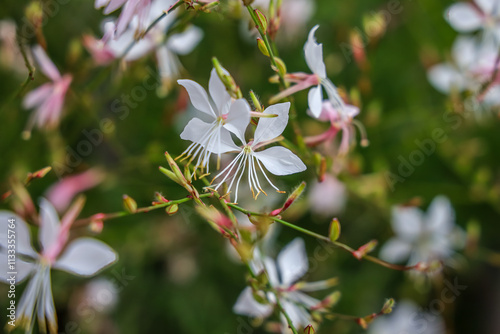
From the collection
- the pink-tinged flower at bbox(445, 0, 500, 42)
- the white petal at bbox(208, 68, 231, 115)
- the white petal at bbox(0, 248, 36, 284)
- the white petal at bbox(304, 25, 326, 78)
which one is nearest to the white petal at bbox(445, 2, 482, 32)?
the pink-tinged flower at bbox(445, 0, 500, 42)

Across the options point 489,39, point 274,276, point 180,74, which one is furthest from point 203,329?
point 489,39

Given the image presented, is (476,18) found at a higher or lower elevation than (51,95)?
lower

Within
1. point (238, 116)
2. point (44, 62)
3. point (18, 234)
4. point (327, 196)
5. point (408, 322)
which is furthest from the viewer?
point (408, 322)

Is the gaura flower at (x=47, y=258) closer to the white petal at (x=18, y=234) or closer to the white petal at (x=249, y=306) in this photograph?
the white petal at (x=18, y=234)

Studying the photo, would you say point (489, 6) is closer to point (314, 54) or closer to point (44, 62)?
point (314, 54)

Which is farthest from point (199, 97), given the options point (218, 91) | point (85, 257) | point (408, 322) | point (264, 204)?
point (408, 322)

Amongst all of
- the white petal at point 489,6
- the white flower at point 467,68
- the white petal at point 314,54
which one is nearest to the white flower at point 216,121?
the white petal at point 314,54
